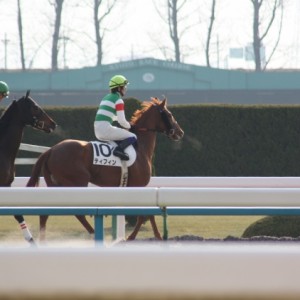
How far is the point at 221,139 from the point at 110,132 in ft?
24.1

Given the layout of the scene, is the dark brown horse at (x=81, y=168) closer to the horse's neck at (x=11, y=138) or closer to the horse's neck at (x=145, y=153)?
the horse's neck at (x=145, y=153)

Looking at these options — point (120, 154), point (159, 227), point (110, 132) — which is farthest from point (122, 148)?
point (159, 227)

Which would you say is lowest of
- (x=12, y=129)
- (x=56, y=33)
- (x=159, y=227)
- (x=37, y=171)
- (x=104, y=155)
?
(x=159, y=227)

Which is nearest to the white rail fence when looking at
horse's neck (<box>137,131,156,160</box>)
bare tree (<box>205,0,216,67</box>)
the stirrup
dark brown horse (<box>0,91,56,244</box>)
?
dark brown horse (<box>0,91,56,244</box>)

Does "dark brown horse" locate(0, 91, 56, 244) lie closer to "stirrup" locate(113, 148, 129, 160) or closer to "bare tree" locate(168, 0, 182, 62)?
"stirrup" locate(113, 148, 129, 160)

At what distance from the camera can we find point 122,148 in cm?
813

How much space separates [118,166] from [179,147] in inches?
276

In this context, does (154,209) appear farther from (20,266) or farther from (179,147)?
(179,147)

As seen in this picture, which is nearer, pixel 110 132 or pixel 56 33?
pixel 110 132

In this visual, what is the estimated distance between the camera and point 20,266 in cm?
129

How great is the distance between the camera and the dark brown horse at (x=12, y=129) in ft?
23.7

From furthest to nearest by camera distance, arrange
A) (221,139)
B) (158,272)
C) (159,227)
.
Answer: (221,139)
(159,227)
(158,272)

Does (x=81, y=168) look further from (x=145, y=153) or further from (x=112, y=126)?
(x=145, y=153)

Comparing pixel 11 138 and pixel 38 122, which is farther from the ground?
pixel 38 122
